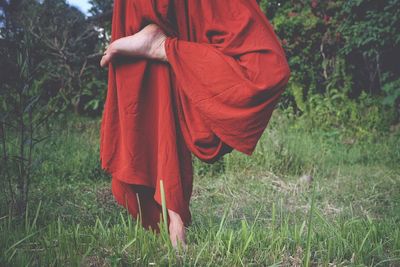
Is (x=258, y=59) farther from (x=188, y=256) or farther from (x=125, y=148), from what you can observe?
(x=188, y=256)

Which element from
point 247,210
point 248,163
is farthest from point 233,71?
point 248,163

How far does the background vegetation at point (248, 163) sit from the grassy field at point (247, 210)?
0.01 meters

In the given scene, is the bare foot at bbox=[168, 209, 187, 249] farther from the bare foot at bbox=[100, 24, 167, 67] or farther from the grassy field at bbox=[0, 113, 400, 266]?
the bare foot at bbox=[100, 24, 167, 67]

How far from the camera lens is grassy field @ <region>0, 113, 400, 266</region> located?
1.82 metres

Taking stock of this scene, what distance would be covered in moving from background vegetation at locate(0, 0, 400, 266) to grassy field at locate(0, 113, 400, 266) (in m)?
0.01

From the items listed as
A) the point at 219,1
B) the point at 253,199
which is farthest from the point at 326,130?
the point at 219,1

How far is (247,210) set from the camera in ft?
11.4

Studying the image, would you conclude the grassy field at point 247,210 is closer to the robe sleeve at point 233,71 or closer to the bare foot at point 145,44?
the robe sleeve at point 233,71

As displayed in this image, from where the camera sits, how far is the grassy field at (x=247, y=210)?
5.98 ft

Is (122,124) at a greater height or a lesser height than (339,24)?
→ lesser

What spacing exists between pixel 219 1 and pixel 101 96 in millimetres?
6468

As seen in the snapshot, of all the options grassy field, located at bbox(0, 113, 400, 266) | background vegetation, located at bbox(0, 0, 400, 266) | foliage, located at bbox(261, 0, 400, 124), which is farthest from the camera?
foliage, located at bbox(261, 0, 400, 124)

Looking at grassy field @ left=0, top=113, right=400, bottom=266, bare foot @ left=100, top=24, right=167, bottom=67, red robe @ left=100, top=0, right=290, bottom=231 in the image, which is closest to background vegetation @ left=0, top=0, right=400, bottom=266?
grassy field @ left=0, top=113, right=400, bottom=266

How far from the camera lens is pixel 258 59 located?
192 cm
